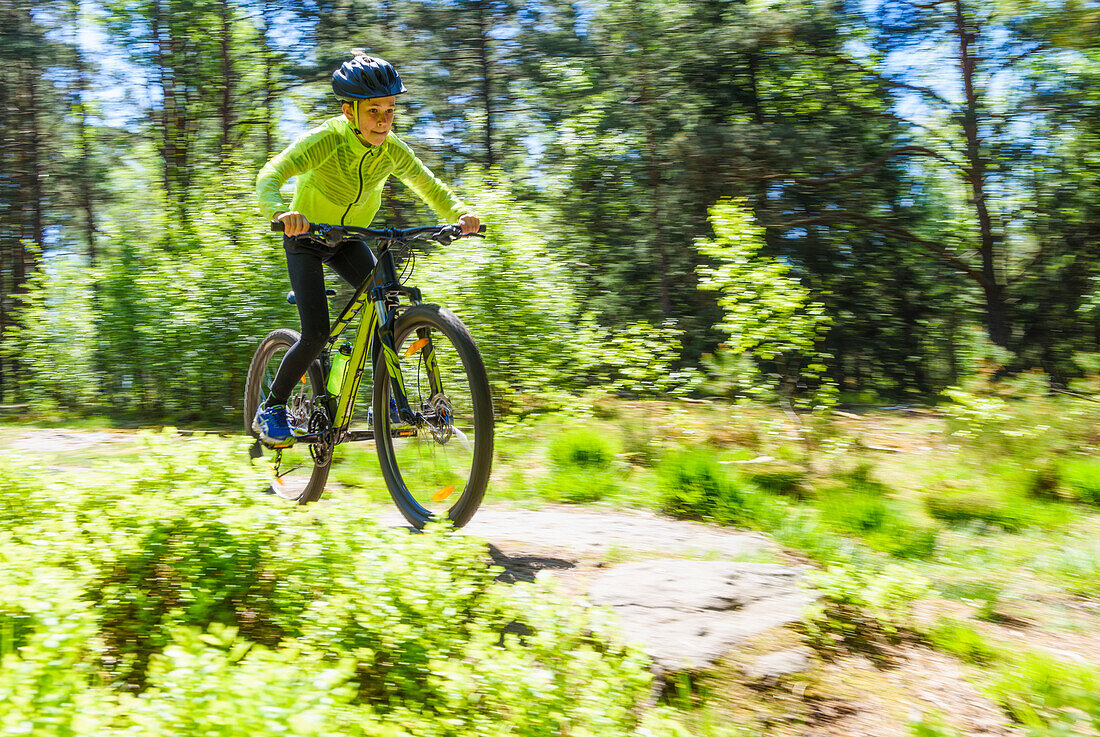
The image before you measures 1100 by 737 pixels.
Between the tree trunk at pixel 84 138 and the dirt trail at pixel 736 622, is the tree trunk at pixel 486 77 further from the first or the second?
the dirt trail at pixel 736 622

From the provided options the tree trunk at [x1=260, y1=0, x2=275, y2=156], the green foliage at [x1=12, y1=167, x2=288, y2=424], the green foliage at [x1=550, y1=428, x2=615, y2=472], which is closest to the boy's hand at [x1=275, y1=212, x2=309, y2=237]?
the green foliage at [x1=550, y1=428, x2=615, y2=472]

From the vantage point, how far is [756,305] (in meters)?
5.75

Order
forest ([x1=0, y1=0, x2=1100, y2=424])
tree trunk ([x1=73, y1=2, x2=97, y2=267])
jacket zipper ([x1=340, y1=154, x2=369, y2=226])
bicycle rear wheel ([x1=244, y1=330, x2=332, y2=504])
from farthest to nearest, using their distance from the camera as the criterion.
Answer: tree trunk ([x1=73, y1=2, x2=97, y2=267]) → forest ([x1=0, y1=0, x2=1100, y2=424]) → bicycle rear wheel ([x1=244, y1=330, x2=332, y2=504]) → jacket zipper ([x1=340, y1=154, x2=369, y2=226])

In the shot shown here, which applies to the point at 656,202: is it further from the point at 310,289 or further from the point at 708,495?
the point at 310,289

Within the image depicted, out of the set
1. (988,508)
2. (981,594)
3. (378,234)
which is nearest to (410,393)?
(378,234)

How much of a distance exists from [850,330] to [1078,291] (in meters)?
3.09

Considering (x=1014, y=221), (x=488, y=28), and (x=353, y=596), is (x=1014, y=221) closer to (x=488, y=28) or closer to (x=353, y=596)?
(x=488, y=28)

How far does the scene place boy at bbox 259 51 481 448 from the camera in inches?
145

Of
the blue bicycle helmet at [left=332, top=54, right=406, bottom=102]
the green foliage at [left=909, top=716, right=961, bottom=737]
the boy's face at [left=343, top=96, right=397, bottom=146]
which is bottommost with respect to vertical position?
the green foliage at [left=909, top=716, right=961, bottom=737]

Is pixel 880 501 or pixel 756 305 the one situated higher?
pixel 756 305

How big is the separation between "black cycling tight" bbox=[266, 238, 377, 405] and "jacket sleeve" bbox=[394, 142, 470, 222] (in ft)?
1.37

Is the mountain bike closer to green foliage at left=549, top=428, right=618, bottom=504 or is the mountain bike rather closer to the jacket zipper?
the jacket zipper

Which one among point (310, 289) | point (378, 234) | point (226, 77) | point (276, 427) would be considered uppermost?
point (226, 77)

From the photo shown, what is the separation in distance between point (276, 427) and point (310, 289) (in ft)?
2.50
